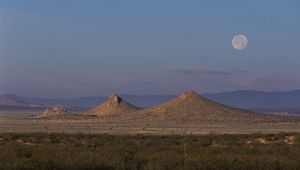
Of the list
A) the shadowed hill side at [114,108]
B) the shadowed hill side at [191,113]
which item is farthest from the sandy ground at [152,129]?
the shadowed hill side at [114,108]

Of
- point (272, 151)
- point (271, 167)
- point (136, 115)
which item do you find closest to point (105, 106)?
point (136, 115)

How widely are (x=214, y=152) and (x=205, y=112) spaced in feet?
251

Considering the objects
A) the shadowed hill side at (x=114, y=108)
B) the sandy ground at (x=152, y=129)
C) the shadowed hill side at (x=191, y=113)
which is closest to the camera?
the sandy ground at (x=152, y=129)

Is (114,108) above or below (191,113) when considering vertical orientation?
above

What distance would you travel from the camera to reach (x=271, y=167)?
2912 cm

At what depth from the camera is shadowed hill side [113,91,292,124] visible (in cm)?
11039

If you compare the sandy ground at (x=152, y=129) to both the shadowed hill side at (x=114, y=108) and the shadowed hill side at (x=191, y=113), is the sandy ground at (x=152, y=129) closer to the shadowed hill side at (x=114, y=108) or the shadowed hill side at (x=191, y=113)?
the shadowed hill side at (x=191, y=113)

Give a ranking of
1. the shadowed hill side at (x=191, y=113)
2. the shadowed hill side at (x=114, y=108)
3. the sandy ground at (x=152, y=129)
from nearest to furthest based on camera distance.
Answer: the sandy ground at (x=152, y=129)
the shadowed hill side at (x=191, y=113)
the shadowed hill side at (x=114, y=108)

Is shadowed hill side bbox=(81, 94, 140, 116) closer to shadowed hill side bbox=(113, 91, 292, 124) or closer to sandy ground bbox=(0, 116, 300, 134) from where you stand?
shadowed hill side bbox=(113, 91, 292, 124)

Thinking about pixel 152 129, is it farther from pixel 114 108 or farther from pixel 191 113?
pixel 114 108

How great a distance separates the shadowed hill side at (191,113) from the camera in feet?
362

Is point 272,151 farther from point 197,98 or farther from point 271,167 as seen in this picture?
point 197,98

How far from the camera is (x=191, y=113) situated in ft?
373

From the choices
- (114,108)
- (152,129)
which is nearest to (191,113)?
(114,108)
